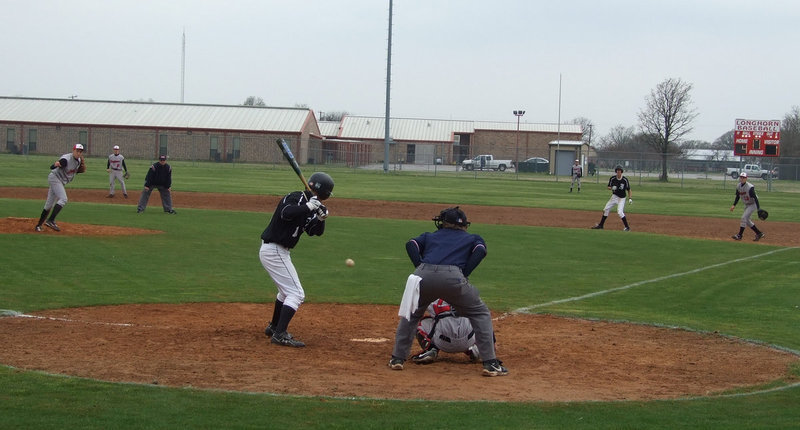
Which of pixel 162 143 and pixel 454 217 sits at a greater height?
pixel 162 143

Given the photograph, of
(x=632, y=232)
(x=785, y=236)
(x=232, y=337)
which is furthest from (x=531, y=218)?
(x=232, y=337)

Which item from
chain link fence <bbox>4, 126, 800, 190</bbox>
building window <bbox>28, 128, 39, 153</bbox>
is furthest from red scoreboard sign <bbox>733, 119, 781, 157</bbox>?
building window <bbox>28, 128, 39, 153</bbox>

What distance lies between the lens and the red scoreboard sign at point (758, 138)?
5488cm

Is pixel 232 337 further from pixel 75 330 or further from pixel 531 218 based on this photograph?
pixel 531 218

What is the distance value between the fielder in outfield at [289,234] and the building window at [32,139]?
7349 cm

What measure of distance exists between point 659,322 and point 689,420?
5.56m

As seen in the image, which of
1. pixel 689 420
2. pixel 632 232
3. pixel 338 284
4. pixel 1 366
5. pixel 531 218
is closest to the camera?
pixel 689 420

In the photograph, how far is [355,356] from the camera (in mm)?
9664

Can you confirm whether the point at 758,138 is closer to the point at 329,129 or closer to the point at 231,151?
the point at 231,151

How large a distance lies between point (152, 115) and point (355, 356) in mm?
74319

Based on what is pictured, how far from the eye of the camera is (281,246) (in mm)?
10227

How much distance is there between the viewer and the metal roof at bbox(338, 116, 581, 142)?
311 ft

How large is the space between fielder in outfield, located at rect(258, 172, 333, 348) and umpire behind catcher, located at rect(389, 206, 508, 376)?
4.81ft

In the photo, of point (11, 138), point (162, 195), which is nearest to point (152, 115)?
point (11, 138)
